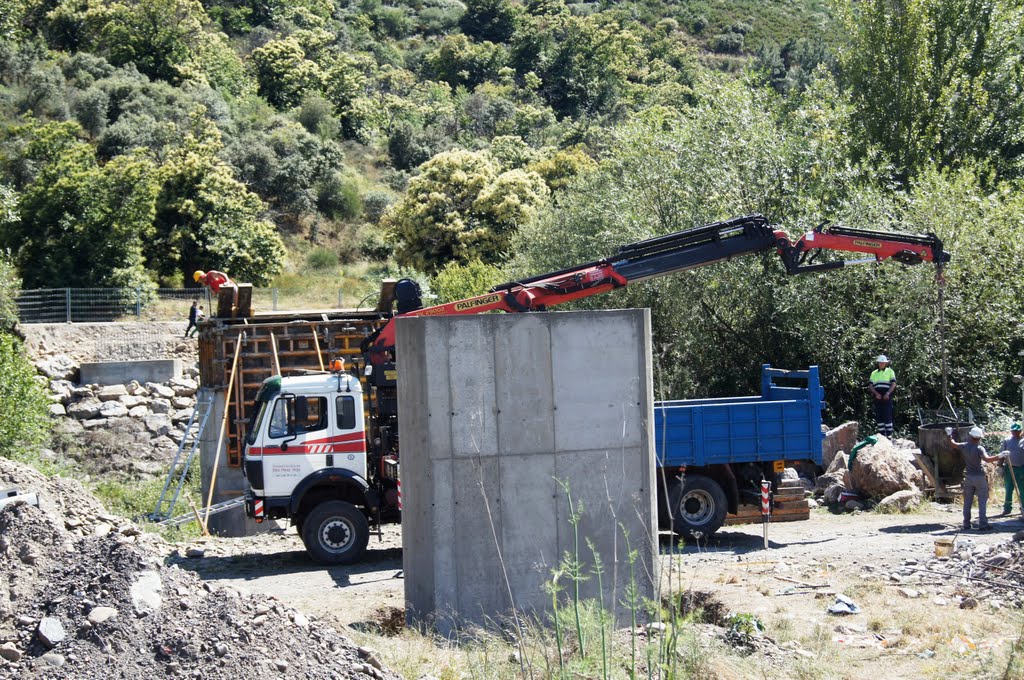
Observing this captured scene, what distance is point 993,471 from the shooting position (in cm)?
1781

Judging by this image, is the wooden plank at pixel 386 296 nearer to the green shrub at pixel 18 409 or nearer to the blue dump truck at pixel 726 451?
the blue dump truck at pixel 726 451

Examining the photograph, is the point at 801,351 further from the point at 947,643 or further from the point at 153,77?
the point at 153,77

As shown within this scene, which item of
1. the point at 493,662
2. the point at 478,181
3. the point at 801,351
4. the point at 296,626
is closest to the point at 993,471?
the point at 801,351

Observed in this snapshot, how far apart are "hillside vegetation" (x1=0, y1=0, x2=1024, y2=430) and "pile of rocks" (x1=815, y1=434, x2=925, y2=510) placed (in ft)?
12.8

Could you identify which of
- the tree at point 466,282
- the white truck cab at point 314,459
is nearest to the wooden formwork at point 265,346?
the white truck cab at point 314,459

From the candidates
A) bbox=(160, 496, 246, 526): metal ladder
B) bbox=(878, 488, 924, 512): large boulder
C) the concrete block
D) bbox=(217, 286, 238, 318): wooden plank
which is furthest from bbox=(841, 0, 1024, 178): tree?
the concrete block

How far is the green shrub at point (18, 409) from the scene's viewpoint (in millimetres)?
21656

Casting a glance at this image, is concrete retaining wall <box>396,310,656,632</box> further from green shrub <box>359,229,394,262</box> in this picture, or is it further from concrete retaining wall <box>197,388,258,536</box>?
green shrub <box>359,229,394,262</box>

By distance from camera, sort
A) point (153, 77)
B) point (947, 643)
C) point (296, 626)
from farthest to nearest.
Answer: point (153, 77) < point (947, 643) < point (296, 626)

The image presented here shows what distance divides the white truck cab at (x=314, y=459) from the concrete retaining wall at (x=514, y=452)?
3.39m

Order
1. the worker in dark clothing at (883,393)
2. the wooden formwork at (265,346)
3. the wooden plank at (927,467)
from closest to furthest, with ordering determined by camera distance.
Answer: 1. the wooden plank at (927,467)
2. the wooden formwork at (265,346)
3. the worker in dark clothing at (883,393)

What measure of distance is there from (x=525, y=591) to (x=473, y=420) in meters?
1.82

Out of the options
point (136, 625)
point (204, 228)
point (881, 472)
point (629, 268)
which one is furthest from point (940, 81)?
point (136, 625)

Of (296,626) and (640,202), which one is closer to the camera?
(296,626)
